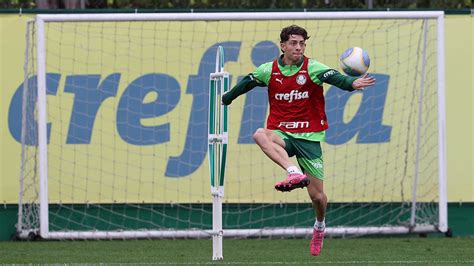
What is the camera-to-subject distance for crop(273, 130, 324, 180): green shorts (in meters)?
12.1

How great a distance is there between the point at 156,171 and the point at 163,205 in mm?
475

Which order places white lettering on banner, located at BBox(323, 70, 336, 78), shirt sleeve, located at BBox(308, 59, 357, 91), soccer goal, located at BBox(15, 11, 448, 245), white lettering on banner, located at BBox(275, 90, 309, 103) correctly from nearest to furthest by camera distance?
shirt sleeve, located at BBox(308, 59, 357, 91)
white lettering on banner, located at BBox(323, 70, 336, 78)
white lettering on banner, located at BBox(275, 90, 309, 103)
soccer goal, located at BBox(15, 11, 448, 245)

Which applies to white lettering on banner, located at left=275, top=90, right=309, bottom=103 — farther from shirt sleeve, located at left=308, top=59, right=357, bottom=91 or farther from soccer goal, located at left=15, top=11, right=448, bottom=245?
soccer goal, located at left=15, top=11, right=448, bottom=245

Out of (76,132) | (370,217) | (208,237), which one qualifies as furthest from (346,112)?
(76,132)

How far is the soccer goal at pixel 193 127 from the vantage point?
627 inches

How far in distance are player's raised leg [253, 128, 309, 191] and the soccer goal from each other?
13.6 ft

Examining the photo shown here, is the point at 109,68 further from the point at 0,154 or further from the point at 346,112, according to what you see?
the point at 346,112

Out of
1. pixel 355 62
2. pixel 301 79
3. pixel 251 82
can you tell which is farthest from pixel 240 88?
pixel 355 62

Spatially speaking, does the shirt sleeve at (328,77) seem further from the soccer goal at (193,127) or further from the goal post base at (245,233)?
the soccer goal at (193,127)

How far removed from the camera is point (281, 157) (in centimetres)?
1159

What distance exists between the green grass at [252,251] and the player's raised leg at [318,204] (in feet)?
0.50

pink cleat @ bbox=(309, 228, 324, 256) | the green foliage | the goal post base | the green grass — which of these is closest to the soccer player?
pink cleat @ bbox=(309, 228, 324, 256)

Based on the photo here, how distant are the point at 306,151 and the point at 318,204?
1.90ft

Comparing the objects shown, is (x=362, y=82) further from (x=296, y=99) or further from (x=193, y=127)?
(x=193, y=127)
